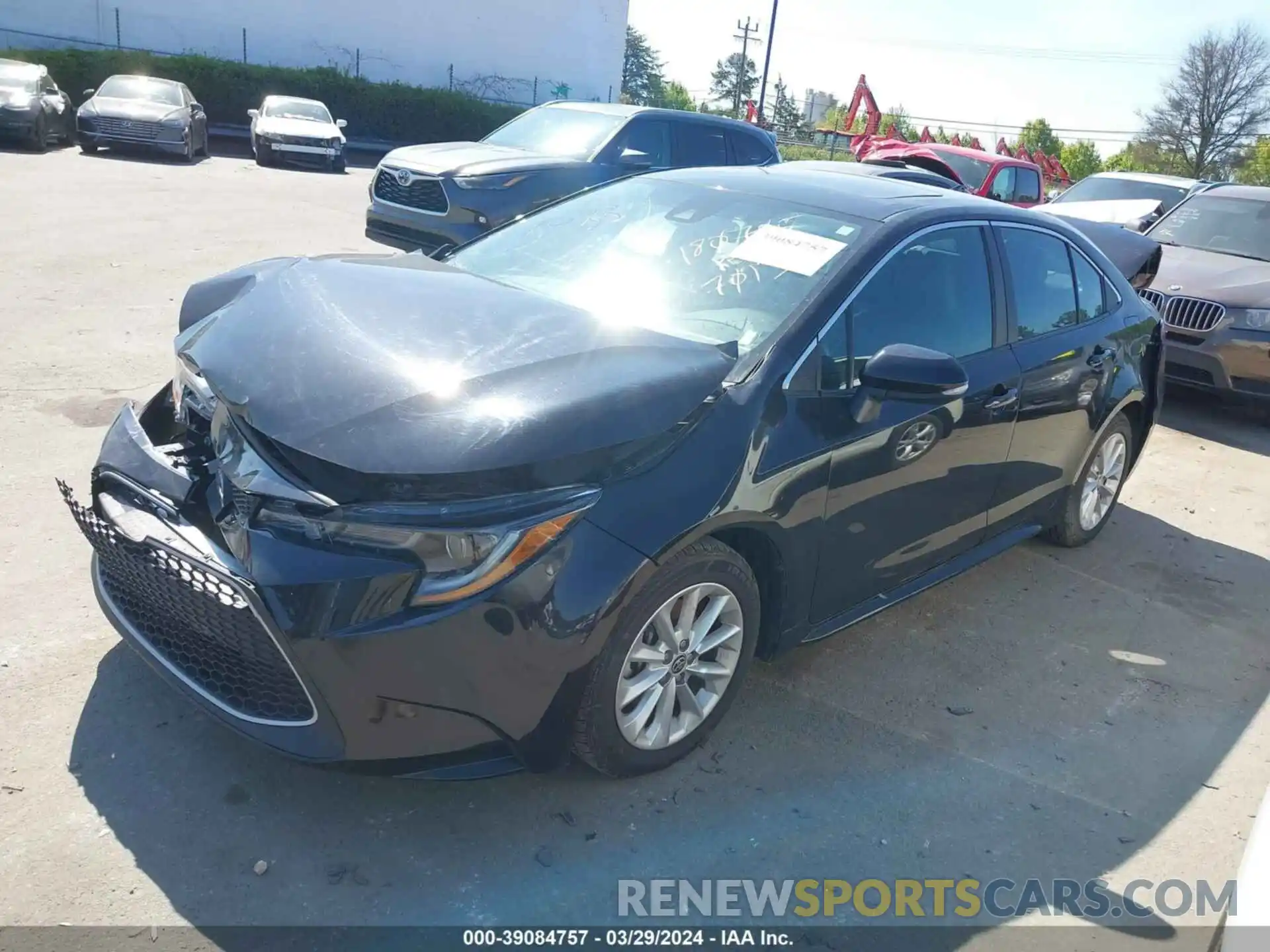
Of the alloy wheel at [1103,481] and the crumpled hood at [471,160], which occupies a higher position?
the crumpled hood at [471,160]

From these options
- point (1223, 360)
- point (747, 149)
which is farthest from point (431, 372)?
point (747, 149)

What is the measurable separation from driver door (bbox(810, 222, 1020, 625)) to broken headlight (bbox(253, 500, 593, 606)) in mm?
1232

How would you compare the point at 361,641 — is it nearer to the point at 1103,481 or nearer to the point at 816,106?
the point at 1103,481

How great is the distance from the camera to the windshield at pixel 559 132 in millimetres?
10305

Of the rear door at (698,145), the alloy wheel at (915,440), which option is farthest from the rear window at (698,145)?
the alloy wheel at (915,440)

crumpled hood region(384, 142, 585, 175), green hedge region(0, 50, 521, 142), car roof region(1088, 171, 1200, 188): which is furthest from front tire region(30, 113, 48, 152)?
car roof region(1088, 171, 1200, 188)

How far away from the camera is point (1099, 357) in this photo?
4.83m

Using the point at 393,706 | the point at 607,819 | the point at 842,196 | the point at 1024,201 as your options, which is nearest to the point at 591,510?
the point at 393,706

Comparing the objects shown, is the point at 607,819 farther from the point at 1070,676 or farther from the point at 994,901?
the point at 1070,676

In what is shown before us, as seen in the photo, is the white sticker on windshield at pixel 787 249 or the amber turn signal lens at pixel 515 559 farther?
the white sticker on windshield at pixel 787 249

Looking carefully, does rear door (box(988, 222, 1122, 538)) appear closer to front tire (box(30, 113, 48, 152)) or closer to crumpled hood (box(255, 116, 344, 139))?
front tire (box(30, 113, 48, 152))

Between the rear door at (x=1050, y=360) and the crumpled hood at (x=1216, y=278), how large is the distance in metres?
3.97

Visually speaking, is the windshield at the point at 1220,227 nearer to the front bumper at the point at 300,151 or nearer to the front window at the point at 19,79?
the front bumper at the point at 300,151

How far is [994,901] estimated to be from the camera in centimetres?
291
